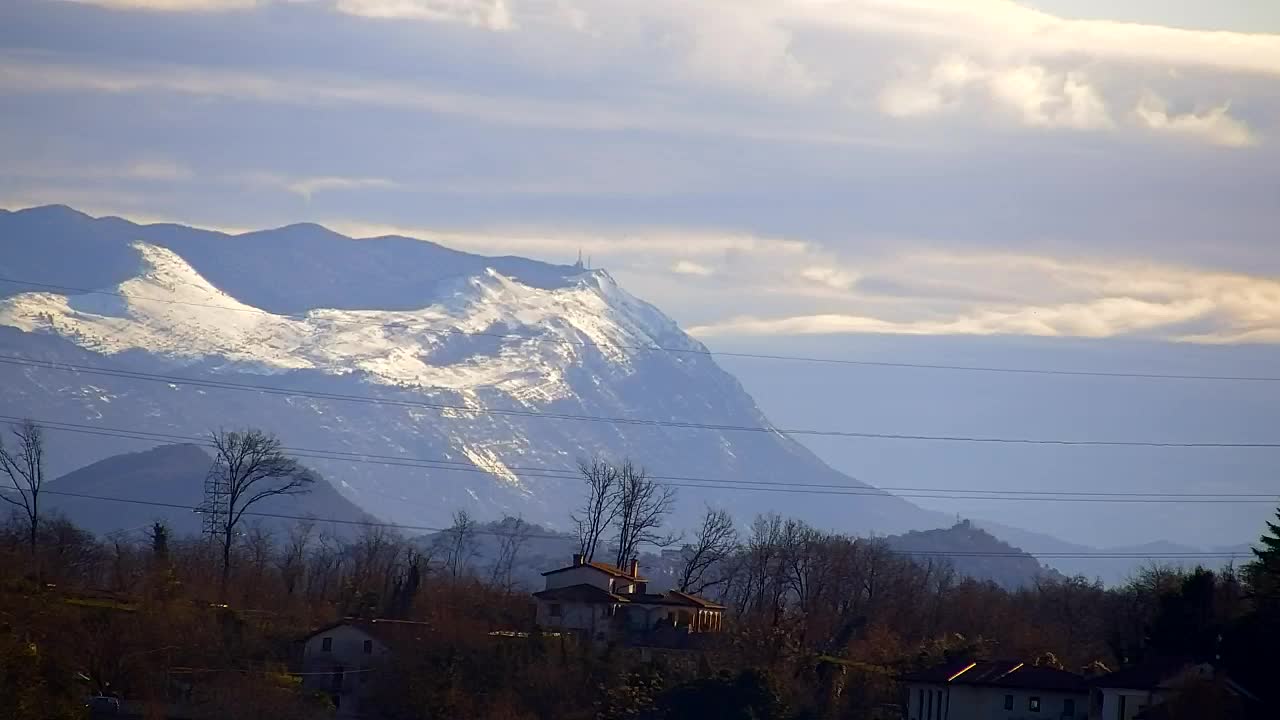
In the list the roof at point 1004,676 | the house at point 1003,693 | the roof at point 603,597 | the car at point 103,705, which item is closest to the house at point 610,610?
the roof at point 603,597

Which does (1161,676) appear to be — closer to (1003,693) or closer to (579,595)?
(1003,693)

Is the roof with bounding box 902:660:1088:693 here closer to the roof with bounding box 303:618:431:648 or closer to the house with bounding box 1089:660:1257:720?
the house with bounding box 1089:660:1257:720

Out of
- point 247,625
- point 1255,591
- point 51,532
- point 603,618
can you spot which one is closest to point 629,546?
point 603,618

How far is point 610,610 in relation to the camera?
13025 cm

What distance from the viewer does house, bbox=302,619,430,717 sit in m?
119

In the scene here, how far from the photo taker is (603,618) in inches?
5098

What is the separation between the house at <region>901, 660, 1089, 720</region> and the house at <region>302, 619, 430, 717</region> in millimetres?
32088

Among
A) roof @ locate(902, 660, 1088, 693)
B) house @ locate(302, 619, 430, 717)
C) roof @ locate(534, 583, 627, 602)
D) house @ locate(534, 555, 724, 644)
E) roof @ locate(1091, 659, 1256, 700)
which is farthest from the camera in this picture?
roof @ locate(534, 583, 627, 602)

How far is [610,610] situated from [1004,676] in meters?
34.1

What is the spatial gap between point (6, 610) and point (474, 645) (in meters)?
30.7

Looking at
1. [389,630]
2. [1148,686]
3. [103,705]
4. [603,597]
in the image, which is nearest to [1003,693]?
[1148,686]

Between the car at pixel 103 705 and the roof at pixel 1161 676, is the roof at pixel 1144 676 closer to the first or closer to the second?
the roof at pixel 1161 676

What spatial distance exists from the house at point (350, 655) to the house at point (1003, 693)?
32088 mm

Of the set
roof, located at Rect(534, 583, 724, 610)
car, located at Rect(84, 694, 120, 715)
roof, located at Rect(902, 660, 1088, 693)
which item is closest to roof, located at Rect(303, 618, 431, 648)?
roof, located at Rect(534, 583, 724, 610)
